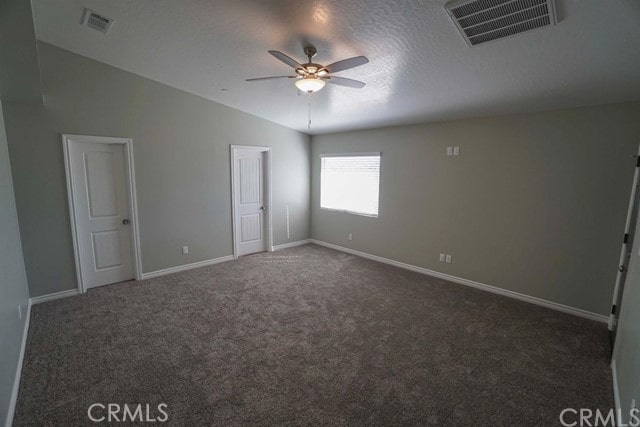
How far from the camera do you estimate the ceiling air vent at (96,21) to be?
244 centimetres

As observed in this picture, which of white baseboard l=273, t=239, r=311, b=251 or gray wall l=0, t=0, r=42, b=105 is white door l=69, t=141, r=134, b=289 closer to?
gray wall l=0, t=0, r=42, b=105

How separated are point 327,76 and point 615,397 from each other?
130 inches

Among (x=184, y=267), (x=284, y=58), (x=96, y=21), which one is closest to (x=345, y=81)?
(x=284, y=58)

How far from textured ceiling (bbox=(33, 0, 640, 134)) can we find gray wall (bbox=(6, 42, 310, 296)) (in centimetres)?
39

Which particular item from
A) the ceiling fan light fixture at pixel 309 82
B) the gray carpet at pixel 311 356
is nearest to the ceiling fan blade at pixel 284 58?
the ceiling fan light fixture at pixel 309 82

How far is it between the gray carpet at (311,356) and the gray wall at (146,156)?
0.74 metres

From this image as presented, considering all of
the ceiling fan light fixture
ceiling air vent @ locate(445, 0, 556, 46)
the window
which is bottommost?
the window

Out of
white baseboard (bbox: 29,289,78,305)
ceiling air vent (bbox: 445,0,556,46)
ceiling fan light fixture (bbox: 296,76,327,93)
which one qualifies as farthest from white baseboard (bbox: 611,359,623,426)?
white baseboard (bbox: 29,289,78,305)

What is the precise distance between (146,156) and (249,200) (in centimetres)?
184

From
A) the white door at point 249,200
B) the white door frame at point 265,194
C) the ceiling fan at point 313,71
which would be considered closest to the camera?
the ceiling fan at point 313,71

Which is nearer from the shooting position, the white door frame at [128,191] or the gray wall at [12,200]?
the gray wall at [12,200]

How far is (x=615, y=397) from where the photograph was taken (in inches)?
79.1

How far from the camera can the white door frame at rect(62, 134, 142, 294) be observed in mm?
3441

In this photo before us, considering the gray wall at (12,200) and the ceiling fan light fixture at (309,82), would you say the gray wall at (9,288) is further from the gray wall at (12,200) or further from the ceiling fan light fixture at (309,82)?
the ceiling fan light fixture at (309,82)
